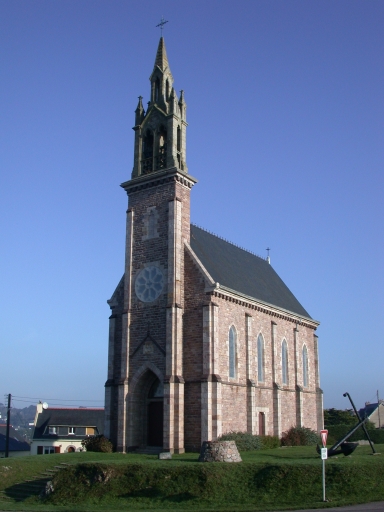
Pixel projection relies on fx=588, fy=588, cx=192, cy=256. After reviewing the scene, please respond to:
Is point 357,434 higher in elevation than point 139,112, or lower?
lower

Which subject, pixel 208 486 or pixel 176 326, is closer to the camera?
pixel 208 486

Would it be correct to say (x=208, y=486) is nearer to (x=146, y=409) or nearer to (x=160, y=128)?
(x=146, y=409)

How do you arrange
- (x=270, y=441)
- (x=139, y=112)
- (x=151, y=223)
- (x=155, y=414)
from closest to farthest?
(x=155, y=414) → (x=270, y=441) → (x=151, y=223) → (x=139, y=112)

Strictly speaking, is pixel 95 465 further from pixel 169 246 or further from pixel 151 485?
pixel 169 246

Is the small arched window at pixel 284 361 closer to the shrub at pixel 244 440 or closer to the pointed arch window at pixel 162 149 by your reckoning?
the shrub at pixel 244 440

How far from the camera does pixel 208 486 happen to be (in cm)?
2253

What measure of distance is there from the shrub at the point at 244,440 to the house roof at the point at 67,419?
33539mm

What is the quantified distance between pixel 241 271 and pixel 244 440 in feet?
44.8

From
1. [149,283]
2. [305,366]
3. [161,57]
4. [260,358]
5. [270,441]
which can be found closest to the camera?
[149,283]

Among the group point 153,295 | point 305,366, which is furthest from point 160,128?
point 305,366

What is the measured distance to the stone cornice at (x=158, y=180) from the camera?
36.6 m

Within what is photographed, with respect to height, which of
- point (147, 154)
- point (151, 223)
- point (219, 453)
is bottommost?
point (219, 453)

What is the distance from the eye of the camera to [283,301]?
47.0 meters

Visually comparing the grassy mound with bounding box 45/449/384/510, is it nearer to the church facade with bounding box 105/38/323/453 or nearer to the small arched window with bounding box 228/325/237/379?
the church facade with bounding box 105/38/323/453
